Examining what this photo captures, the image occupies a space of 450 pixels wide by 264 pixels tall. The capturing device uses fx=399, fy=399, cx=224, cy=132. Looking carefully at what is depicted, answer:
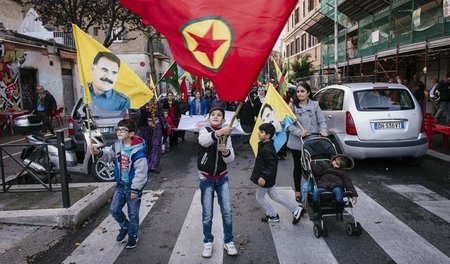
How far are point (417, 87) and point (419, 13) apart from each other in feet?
10.1

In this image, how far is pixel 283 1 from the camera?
331 centimetres

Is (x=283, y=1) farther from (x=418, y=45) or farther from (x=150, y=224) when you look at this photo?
(x=418, y=45)

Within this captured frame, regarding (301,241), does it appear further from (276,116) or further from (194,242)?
(276,116)

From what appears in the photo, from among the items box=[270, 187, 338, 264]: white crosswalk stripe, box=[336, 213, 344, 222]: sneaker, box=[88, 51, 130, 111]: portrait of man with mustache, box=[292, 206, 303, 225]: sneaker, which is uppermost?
box=[88, 51, 130, 111]: portrait of man with mustache

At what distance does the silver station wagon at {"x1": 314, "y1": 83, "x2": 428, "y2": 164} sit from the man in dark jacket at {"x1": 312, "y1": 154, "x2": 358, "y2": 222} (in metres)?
2.96

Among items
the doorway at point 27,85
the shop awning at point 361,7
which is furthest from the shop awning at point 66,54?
the shop awning at point 361,7

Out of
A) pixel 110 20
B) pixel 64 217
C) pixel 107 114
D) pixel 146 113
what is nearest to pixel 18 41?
pixel 110 20

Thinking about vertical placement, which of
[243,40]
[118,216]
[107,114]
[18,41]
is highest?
[18,41]

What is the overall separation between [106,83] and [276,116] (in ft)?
7.64

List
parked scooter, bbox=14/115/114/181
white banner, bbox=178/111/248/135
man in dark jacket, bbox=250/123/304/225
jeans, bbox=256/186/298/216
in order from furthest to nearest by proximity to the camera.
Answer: white banner, bbox=178/111/248/135 → parked scooter, bbox=14/115/114/181 → jeans, bbox=256/186/298/216 → man in dark jacket, bbox=250/123/304/225

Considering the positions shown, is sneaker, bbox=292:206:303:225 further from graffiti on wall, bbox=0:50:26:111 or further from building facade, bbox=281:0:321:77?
building facade, bbox=281:0:321:77

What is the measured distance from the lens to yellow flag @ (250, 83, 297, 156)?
534 centimetres

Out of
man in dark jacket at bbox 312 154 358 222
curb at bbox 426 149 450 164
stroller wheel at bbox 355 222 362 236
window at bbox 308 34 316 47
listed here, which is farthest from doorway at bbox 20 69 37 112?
window at bbox 308 34 316 47

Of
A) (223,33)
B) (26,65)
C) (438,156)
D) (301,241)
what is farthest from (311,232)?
(26,65)
